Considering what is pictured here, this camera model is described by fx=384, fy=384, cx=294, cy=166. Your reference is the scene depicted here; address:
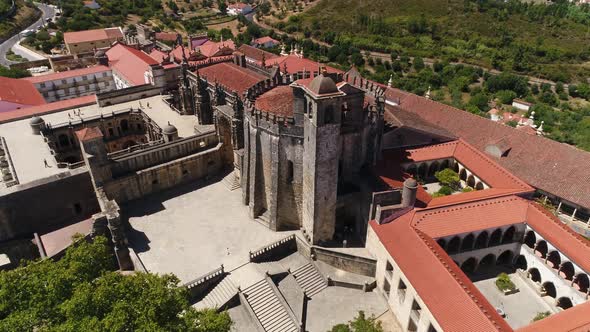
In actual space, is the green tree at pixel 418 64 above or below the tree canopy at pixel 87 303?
below

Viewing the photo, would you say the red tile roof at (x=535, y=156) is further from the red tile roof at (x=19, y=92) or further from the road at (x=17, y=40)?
the road at (x=17, y=40)

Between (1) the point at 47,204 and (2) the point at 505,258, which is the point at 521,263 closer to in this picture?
(2) the point at 505,258

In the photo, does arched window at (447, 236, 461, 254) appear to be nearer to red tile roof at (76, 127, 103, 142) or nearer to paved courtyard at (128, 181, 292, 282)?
paved courtyard at (128, 181, 292, 282)

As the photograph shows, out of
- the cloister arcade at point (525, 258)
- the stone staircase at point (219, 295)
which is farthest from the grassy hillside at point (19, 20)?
the cloister arcade at point (525, 258)

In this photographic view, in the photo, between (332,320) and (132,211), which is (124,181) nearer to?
(132,211)

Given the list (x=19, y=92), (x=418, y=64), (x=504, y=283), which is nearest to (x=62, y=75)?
(x=19, y=92)

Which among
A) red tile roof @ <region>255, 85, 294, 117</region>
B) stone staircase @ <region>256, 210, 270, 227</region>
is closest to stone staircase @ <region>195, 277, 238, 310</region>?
stone staircase @ <region>256, 210, 270, 227</region>
